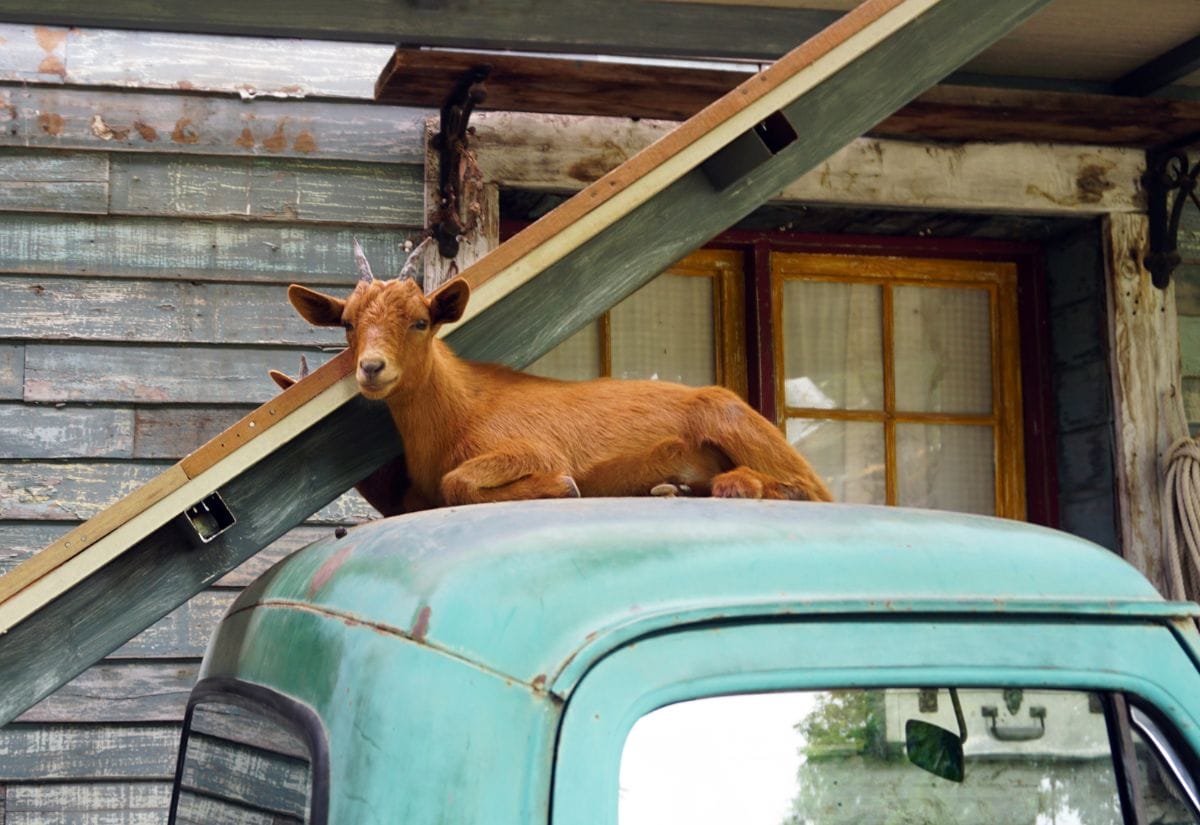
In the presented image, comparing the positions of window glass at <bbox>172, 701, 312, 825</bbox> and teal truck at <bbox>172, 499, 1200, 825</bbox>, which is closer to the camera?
teal truck at <bbox>172, 499, 1200, 825</bbox>

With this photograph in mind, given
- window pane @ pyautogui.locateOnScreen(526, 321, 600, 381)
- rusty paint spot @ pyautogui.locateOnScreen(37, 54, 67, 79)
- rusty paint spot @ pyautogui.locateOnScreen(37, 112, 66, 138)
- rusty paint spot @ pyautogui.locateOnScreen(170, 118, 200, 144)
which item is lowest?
window pane @ pyautogui.locateOnScreen(526, 321, 600, 381)

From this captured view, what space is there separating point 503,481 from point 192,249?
2.43 meters

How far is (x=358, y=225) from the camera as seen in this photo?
13.9ft

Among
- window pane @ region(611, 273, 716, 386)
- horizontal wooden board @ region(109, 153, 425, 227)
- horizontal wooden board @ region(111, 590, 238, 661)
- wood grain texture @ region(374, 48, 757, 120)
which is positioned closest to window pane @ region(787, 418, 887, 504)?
window pane @ region(611, 273, 716, 386)

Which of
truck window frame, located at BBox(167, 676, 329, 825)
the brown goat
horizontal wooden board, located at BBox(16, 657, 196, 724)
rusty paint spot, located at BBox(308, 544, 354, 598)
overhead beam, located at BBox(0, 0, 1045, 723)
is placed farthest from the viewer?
horizontal wooden board, located at BBox(16, 657, 196, 724)

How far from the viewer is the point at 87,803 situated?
3.96m

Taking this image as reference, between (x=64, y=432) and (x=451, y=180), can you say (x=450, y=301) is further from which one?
(x=64, y=432)

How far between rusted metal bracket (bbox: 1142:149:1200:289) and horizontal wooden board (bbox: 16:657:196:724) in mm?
Answer: 3134

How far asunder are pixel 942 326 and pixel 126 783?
2.88 m

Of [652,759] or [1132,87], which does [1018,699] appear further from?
[1132,87]

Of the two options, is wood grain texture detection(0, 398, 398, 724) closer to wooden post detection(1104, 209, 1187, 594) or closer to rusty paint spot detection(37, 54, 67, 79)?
rusty paint spot detection(37, 54, 67, 79)

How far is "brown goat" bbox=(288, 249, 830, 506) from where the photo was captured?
6.72ft

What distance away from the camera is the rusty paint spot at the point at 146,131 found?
13.6 ft

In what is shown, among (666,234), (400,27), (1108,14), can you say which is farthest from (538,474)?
(1108,14)
